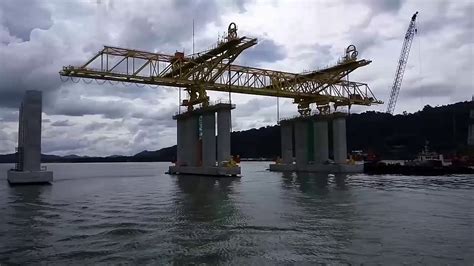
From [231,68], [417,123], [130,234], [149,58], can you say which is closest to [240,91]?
[231,68]

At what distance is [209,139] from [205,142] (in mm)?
815

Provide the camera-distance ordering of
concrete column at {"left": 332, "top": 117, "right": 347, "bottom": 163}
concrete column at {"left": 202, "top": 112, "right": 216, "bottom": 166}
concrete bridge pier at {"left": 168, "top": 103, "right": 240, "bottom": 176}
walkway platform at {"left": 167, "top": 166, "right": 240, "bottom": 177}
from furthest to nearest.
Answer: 1. concrete column at {"left": 332, "top": 117, "right": 347, "bottom": 163}
2. concrete column at {"left": 202, "top": 112, "right": 216, "bottom": 166}
3. concrete bridge pier at {"left": 168, "top": 103, "right": 240, "bottom": 176}
4. walkway platform at {"left": 167, "top": 166, "right": 240, "bottom": 177}

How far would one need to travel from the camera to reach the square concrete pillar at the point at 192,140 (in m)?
72.1

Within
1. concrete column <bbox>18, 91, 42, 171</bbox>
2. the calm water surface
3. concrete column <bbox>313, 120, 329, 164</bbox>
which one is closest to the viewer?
the calm water surface

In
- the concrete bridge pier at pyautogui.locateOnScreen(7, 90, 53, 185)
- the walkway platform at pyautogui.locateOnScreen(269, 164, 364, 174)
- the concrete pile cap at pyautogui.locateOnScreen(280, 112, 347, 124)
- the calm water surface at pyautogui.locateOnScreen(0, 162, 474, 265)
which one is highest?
the concrete pile cap at pyautogui.locateOnScreen(280, 112, 347, 124)

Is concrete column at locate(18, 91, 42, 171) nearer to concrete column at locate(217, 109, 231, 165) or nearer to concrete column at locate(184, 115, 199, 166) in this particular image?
concrete column at locate(217, 109, 231, 165)

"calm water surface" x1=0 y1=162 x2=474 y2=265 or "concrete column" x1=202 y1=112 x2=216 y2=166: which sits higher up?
"concrete column" x1=202 y1=112 x2=216 y2=166

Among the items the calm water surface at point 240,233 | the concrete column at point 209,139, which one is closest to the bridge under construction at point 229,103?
the concrete column at point 209,139

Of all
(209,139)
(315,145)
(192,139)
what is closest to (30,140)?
(209,139)

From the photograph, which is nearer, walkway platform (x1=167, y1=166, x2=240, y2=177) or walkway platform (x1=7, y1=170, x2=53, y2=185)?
walkway platform (x1=7, y1=170, x2=53, y2=185)

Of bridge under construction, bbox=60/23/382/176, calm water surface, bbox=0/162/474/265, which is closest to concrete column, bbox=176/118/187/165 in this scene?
bridge under construction, bbox=60/23/382/176

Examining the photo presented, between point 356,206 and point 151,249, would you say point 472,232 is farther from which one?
point 151,249

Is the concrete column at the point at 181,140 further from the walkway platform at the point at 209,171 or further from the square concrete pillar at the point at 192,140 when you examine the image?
the walkway platform at the point at 209,171

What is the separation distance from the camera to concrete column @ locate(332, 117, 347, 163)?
79.4 metres
